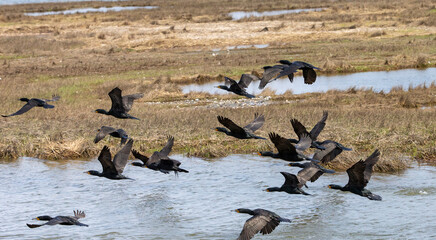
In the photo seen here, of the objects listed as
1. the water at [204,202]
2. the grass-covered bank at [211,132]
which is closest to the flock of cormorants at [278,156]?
the water at [204,202]

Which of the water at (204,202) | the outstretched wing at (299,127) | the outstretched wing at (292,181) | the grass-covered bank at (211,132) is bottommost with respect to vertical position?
the water at (204,202)

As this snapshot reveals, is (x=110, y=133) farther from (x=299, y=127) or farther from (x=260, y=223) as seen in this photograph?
(x=260, y=223)

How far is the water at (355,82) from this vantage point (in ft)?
103

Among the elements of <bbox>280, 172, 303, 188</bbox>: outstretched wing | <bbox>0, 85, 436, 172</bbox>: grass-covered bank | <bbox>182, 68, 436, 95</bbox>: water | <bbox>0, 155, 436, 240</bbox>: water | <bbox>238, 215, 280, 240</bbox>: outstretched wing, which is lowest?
<bbox>0, 155, 436, 240</bbox>: water

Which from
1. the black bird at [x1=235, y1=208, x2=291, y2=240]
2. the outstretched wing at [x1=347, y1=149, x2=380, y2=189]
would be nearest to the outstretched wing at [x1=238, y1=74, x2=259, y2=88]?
the outstretched wing at [x1=347, y1=149, x2=380, y2=189]

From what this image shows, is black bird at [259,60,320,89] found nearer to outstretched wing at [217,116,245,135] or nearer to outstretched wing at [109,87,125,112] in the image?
outstretched wing at [217,116,245,135]

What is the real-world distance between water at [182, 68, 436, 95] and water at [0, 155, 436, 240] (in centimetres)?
1344

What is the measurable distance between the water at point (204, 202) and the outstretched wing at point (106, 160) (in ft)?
4.69

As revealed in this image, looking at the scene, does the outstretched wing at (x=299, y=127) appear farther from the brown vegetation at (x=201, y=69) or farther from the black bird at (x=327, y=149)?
the brown vegetation at (x=201, y=69)

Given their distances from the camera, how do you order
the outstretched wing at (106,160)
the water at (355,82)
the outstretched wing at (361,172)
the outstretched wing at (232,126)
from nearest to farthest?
the outstretched wing at (361,172)
the outstretched wing at (232,126)
the outstretched wing at (106,160)
the water at (355,82)

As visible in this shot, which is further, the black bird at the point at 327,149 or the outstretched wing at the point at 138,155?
the outstretched wing at the point at 138,155

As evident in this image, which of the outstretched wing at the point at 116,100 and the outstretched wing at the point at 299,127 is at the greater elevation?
the outstretched wing at the point at 116,100

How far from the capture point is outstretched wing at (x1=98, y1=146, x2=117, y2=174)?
12.7m

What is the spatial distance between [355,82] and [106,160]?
22188mm
